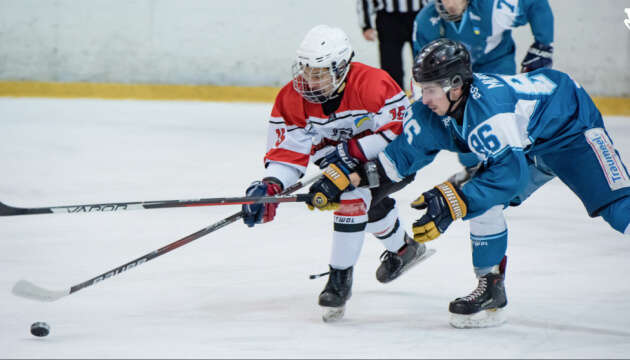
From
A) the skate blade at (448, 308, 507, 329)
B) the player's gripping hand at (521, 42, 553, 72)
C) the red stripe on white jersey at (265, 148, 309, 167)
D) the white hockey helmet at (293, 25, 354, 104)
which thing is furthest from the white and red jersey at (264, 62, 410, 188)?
the player's gripping hand at (521, 42, 553, 72)

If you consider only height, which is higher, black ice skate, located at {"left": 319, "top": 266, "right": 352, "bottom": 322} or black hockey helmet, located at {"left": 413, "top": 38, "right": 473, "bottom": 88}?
black hockey helmet, located at {"left": 413, "top": 38, "right": 473, "bottom": 88}

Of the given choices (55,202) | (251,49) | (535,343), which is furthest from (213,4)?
(535,343)

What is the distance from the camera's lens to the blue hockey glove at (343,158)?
2.80 metres

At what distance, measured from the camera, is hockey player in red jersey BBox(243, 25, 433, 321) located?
277 cm

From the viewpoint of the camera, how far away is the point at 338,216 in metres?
2.83

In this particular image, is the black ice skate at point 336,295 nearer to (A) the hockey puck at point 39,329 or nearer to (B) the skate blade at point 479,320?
(B) the skate blade at point 479,320

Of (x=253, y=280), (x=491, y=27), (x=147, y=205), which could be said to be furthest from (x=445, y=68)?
(x=491, y=27)

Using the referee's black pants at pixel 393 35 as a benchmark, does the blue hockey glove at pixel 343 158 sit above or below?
above

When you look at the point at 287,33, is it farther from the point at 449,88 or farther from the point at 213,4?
the point at 449,88

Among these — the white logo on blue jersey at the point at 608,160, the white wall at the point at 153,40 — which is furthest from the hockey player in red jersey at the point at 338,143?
the white wall at the point at 153,40

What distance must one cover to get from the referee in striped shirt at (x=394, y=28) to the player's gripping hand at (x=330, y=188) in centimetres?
301

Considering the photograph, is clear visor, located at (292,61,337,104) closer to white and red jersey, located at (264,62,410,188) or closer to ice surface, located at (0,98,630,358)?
white and red jersey, located at (264,62,410,188)

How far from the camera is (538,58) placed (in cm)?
445

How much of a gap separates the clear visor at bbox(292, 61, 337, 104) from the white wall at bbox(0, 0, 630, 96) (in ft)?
19.5
